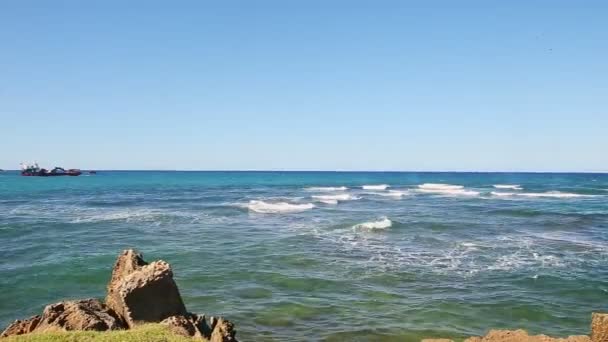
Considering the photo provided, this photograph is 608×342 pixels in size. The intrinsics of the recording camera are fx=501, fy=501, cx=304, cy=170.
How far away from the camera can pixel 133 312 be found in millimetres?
12344

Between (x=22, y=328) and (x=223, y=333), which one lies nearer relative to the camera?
(x=223, y=333)

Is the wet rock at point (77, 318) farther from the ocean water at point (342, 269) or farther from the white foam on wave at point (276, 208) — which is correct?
the white foam on wave at point (276, 208)

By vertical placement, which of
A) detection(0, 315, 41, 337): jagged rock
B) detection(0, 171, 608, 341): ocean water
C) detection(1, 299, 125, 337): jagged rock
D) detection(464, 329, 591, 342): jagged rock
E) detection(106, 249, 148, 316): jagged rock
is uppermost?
detection(106, 249, 148, 316): jagged rock

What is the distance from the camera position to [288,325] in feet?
53.5

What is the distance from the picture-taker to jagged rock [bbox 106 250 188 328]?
1235 cm

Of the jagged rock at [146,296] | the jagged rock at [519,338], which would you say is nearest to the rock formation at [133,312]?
the jagged rock at [146,296]

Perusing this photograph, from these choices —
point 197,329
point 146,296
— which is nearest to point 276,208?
point 146,296

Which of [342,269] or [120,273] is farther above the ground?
[120,273]

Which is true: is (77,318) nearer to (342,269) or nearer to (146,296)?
(146,296)

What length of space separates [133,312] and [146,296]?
1.55 ft

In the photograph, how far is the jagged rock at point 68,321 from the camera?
11.3 metres

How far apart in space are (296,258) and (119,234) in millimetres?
15240

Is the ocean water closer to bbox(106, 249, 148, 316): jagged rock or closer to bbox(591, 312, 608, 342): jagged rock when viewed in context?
bbox(106, 249, 148, 316): jagged rock

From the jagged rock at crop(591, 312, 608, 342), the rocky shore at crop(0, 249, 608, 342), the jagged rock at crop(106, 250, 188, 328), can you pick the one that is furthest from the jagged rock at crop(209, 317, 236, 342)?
the jagged rock at crop(591, 312, 608, 342)
